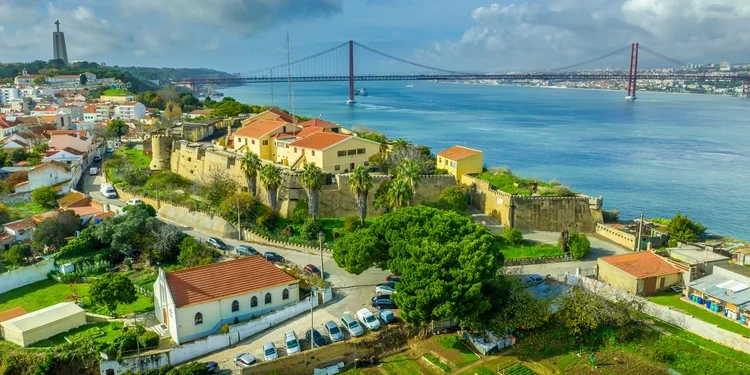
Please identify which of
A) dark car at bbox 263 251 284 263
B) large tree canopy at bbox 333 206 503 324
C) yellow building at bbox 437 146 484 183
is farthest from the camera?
yellow building at bbox 437 146 484 183

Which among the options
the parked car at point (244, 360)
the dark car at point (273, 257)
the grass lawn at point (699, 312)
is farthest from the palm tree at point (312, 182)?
the grass lawn at point (699, 312)

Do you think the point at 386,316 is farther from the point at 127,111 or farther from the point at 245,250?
the point at 127,111

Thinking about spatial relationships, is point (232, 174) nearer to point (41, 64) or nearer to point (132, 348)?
point (132, 348)

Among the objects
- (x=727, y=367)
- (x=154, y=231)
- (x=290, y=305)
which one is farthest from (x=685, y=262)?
(x=154, y=231)

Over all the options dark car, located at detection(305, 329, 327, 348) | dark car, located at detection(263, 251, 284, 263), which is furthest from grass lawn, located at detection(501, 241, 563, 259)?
dark car, located at detection(305, 329, 327, 348)

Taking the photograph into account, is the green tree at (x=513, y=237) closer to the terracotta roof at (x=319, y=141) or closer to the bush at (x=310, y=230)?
the bush at (x=310, y=230)

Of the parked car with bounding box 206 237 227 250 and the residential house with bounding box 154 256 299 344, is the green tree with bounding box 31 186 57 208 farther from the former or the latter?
the residential house with bounding box 154 256 299 344

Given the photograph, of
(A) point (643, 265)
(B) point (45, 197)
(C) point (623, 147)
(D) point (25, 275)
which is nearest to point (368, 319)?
(A) point (643, 265)
